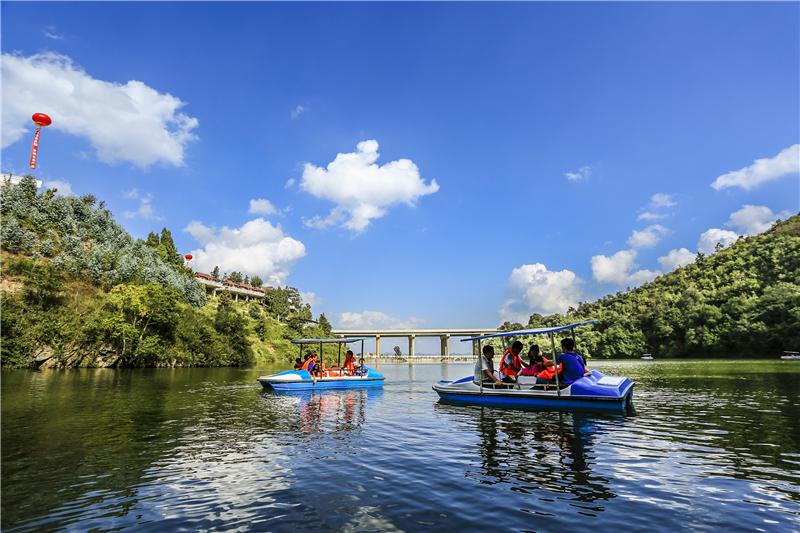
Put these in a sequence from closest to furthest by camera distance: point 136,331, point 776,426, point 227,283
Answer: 1. point 776,426
2. point 136,331
3. point 227,283

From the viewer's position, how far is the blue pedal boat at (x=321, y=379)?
32344mm

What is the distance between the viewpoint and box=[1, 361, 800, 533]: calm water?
8.20m

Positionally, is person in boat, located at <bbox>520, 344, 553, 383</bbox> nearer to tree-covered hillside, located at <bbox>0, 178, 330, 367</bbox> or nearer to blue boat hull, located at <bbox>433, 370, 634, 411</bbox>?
blue boat hull, located at <bbox>433, 370, 634, 411</bbox>

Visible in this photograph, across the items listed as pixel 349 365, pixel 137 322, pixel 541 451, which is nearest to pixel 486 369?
pixel 541 451

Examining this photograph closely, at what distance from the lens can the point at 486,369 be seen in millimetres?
24141

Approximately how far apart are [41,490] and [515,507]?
34.6ft

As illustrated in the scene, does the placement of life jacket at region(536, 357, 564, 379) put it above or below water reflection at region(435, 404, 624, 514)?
above

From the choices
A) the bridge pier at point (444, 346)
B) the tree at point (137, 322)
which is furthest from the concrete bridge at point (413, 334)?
the tree at point (137, 322)

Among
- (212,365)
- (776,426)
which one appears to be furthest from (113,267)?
(776,426)

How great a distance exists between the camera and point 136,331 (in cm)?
6241

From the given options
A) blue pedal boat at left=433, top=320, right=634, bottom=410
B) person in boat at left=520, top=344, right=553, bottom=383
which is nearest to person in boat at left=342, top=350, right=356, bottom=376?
blue pedal boat at left=433, top=320, right=634, bottom=410

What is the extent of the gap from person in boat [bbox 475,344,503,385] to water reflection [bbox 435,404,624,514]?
214cm

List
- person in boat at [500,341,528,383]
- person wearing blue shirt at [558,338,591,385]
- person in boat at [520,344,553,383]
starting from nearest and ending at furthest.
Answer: person wearing blue shirt at [558,338,591,385], person in boat at [520,344,553,383], person in boat at [500,341,528,383]

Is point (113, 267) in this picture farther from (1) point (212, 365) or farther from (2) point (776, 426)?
(2) point (776, 426)
